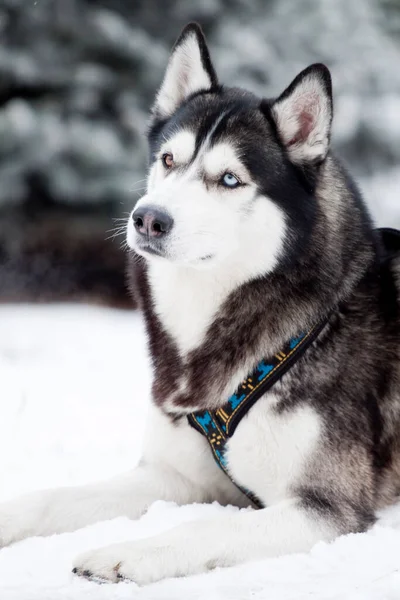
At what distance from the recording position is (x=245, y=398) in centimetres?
244

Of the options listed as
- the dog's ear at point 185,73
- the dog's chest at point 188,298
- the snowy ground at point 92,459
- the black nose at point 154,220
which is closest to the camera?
the snowy ground at point 92,459

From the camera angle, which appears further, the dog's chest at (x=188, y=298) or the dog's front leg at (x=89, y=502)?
the dog's chest at (x=188, y=298)

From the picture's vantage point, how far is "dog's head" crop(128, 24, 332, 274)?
92.7 inches

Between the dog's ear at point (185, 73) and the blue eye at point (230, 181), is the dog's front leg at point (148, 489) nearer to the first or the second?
the blue eye at point (230, 181)

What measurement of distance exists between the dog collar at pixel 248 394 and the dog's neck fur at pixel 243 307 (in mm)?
25

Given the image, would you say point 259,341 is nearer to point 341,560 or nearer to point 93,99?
point 341,560

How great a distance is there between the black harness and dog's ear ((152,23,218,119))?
3.36 feet

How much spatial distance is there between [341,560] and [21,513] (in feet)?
3.27

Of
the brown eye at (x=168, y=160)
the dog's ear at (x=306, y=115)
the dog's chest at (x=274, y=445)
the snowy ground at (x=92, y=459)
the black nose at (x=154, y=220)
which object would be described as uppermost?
the dog's ear at (x=306, y=115)

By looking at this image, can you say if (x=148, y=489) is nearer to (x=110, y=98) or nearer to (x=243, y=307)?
(x=243, y=307)

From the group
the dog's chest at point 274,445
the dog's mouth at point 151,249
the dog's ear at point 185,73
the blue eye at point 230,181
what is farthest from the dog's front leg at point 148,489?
the dog's ear at point 185,73

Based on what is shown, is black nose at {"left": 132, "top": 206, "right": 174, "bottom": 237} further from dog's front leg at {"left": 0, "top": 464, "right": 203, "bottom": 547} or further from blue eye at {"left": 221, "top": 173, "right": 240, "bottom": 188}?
dog's front leg at {"left": 0, "top": 464, "right": 203, "bottom": 547}

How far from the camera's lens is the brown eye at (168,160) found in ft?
8.65

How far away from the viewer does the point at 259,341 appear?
2.51 m
